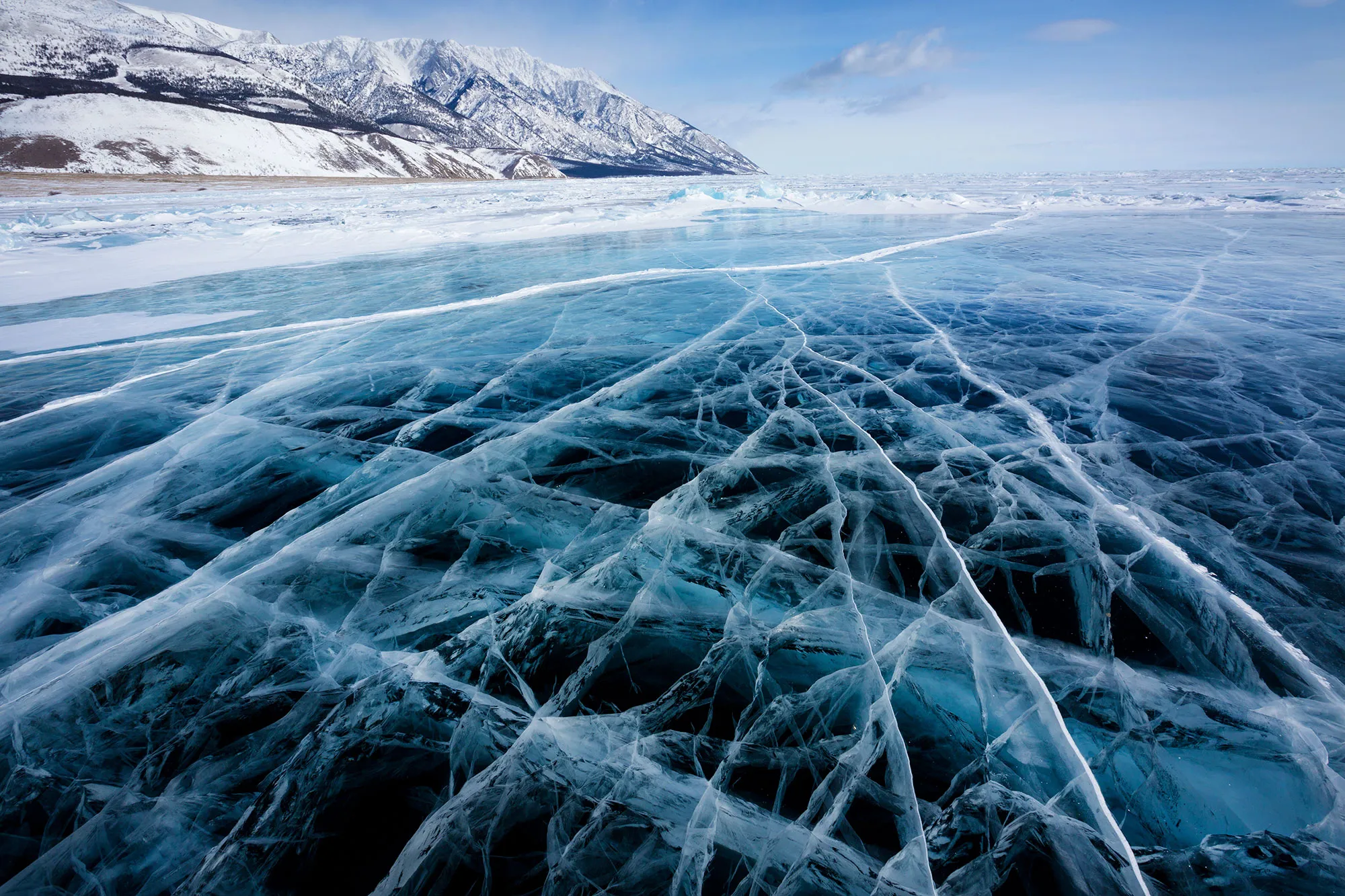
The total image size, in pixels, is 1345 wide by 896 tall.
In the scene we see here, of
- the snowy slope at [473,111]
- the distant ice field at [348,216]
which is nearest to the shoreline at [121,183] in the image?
the distant ice field at [348,216]

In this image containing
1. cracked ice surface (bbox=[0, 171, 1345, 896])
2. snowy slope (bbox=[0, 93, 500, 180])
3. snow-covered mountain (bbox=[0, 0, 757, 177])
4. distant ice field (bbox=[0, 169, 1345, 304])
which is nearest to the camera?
cracked ice surface (bbox=[0, 171, 1345, 896])

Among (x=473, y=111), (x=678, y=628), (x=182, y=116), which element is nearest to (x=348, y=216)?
(x=678, y=628)

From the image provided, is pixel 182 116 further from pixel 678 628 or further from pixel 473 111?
pixel 473 111

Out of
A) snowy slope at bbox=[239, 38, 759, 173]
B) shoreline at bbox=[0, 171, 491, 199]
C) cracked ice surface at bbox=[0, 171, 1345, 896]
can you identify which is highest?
snowy slope at bbox=[239, 38, 759, 173]

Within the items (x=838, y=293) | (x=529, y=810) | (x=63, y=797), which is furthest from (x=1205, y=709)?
(x=838, y=293)

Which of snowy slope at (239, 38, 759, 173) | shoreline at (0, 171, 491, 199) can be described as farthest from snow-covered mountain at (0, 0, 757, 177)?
shoreline at (0, 171, 491, 199)

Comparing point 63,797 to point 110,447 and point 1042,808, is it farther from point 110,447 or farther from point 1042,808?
point 110,447

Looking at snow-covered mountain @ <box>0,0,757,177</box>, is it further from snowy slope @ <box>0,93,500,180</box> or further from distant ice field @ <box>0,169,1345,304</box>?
distant ice field @ <box>0,169,1345,304</box>

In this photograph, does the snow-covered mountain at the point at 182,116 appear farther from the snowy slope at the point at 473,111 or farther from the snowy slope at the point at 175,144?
the snowy slope at the point at 473,111
